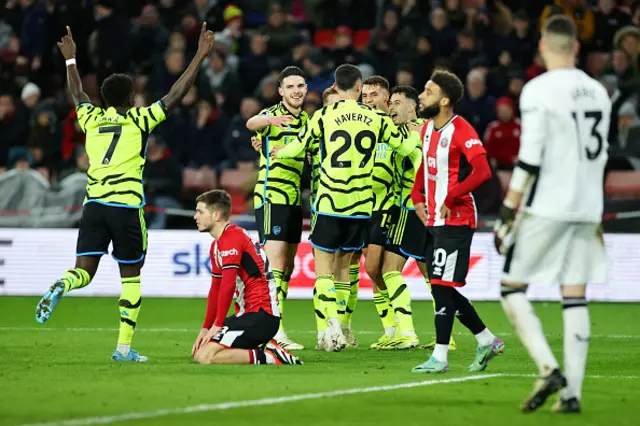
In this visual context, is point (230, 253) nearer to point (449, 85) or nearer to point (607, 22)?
point (449, 85)

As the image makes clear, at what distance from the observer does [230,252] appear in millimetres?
9344

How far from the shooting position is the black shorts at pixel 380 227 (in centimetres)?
1160

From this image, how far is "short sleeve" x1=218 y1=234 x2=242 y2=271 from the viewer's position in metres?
9.32

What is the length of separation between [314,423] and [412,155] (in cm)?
510

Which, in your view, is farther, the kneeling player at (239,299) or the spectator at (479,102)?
the spectator at (479,102)

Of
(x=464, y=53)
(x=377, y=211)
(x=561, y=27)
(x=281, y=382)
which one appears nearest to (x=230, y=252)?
(x=281, y=382)

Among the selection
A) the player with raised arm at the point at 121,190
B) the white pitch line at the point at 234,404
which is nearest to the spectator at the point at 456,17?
the player with raised arm at the point at 121,190

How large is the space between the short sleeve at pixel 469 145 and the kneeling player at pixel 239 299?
188 centimetres

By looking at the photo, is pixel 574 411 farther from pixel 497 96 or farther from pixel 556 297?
pixel 497 96

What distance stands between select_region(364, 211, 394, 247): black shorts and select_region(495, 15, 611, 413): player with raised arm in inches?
176

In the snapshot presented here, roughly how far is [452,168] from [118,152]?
9.04 feet

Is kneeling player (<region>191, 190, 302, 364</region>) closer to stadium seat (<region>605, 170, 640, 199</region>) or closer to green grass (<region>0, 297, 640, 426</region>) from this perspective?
green grass (<region>0, 297, 640, 426</region>)

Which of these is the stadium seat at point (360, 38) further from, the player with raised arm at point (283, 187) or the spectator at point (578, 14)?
the player with raised arm at point (283, 187)

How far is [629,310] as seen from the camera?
1588cm
